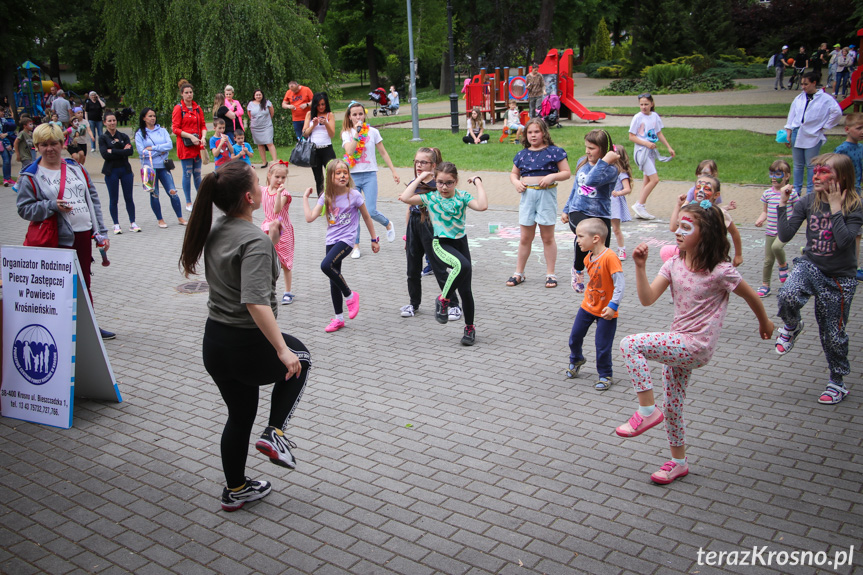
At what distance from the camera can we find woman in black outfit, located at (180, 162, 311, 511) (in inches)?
139

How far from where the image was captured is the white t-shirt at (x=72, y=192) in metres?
6.16

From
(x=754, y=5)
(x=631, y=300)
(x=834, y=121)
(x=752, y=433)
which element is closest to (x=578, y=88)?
(x=754, y=5)

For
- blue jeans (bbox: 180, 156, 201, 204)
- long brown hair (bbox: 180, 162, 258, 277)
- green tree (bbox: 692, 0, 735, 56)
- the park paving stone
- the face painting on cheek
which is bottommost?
the park paving stone

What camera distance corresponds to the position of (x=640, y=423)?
13.9 feet

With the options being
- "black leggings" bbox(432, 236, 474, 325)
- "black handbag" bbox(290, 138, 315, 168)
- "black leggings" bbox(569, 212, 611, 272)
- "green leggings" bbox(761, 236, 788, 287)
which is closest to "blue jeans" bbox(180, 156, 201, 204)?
"black handbag" bbox(290, 138, 315, 168)

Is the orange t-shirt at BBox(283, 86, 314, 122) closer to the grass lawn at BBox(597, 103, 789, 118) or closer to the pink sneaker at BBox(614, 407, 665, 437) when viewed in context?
the grass lawn at BBox(597, 103, 789, 118)

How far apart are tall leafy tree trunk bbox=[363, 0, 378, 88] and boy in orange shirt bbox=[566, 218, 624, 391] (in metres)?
45.1

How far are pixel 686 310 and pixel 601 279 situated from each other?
1398mm

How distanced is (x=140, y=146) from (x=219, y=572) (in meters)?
10.3

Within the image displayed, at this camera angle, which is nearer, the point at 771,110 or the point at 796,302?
the point at 796,302

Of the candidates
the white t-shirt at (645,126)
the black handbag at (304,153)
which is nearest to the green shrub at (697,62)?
the white t-shirt at (645,126)

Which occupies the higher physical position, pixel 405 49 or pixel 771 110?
pixel 405 49

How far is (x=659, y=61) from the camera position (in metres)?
39.7

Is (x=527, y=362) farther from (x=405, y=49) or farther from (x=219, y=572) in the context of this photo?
(x=405, y=49)
